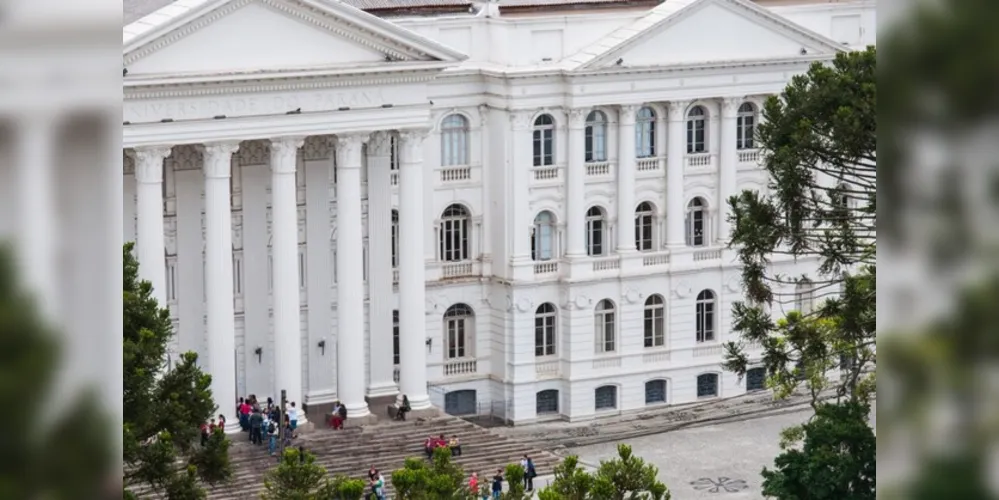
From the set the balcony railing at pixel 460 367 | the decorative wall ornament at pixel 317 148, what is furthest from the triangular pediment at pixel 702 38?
the balcony railing at pixel 460 367

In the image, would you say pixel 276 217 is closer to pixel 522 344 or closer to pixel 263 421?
pixel 263 421

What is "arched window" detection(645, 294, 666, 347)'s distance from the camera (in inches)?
2489

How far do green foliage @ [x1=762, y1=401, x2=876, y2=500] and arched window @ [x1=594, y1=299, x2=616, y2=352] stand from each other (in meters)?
26.6

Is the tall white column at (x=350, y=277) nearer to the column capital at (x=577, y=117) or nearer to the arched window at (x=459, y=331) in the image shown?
the arched window at (x=459, y=331)

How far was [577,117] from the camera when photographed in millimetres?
60281

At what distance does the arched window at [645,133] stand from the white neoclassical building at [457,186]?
7 cm

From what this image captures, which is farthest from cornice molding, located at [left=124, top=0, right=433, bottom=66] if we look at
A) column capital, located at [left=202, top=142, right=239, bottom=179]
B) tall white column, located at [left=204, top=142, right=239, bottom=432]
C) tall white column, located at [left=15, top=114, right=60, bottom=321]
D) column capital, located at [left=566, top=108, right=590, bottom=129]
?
tall white column, located at [left=15, top=114, right=60, bottom=321]

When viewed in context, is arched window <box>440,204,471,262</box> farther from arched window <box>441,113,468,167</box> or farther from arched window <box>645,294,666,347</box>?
arched window <box>645,294,666,347</box>

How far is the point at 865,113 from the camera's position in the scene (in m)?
34.6

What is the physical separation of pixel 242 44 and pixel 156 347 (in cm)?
2171

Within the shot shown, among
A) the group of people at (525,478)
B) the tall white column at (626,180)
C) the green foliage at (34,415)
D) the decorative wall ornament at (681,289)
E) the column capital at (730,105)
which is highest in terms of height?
the column capital at (730,105)

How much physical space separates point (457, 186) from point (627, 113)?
5.93 m

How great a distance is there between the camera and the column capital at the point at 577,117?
197 feet

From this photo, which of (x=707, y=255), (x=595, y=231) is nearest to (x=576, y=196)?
(x=595, y=231)
